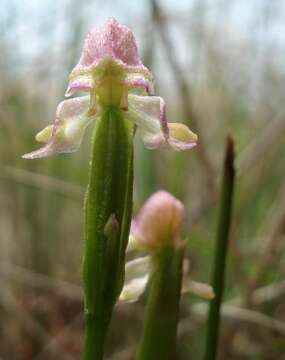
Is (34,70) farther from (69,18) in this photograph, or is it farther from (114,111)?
(114,111)

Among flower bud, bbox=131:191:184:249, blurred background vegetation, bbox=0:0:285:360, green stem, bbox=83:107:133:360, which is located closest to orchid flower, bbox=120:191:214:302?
flower bud, bbox=131:191:184:249

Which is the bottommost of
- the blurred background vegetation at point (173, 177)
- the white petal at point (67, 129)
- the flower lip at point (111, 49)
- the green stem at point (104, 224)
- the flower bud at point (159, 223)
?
the blurred background vegetation at point (173, 177)

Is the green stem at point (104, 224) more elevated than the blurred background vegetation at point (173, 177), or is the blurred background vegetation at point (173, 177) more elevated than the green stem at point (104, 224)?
the green stem at point (104, 224)

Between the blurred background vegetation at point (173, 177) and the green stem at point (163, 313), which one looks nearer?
the green stem at point (163, 313)

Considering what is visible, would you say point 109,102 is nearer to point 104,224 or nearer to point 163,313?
point 104,224

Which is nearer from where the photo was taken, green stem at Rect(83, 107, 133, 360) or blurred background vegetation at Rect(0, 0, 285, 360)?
green stem at Rect(83, 107, 133, 360)

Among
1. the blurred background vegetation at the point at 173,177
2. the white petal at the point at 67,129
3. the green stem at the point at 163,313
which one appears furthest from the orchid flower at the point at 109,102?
the blurred background vegetation at the point at 173,177

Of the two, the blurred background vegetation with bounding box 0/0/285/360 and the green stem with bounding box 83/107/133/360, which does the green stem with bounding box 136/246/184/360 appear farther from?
the blurred background vegetation with bounding box 0/0/285/360

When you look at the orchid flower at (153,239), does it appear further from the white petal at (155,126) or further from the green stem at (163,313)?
the white petal at (155,126)
